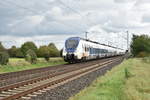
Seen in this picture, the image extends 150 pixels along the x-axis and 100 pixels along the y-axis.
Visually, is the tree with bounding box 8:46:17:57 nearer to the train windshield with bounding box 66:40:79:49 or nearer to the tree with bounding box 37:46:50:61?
the tree with bounding box 37:46:50:61

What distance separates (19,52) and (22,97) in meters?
83.7

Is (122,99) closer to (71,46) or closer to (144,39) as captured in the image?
(71,46)

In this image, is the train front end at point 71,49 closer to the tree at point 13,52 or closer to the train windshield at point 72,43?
the train windshield at point 72,43

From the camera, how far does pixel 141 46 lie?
60.2 metres

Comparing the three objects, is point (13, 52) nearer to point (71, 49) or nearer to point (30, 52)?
point (30, 52)

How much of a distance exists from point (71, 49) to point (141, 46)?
2851cm

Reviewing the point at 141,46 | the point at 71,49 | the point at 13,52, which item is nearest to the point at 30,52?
the point at 71,49

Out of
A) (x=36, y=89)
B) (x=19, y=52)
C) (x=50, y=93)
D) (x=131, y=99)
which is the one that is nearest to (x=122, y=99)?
(x=131, y=99)

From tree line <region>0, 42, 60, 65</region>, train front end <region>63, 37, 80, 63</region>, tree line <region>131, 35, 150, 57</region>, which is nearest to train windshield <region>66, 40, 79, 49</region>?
train front end <region>63, 37, 80, 63</region>

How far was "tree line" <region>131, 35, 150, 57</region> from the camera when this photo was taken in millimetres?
58812

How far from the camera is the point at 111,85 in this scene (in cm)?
1350

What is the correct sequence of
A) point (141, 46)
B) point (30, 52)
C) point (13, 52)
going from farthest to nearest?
1. point (13, 52)
2. point (141, 46)
3. point (30, 52)

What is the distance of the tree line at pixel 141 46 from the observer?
193ft

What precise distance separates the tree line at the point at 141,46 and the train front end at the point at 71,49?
83.3 feet
